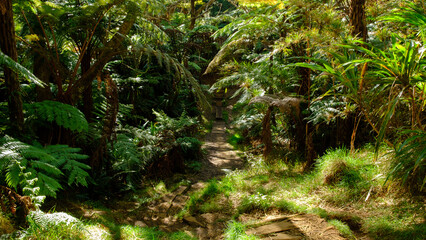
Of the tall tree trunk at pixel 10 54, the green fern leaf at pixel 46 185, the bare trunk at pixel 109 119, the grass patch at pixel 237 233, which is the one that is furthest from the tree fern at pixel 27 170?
the grass patch at pixel 237 233

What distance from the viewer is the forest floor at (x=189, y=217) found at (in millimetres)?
2878

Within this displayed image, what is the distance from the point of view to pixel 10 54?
290 cm

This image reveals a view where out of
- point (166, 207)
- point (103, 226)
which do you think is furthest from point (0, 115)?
point (166, 207)

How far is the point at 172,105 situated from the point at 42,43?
4795 mm

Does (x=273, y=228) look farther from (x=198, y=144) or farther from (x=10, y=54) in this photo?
(x=198, y=144)

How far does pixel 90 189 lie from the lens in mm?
4199

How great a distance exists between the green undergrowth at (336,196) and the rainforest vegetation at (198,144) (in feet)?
0.05

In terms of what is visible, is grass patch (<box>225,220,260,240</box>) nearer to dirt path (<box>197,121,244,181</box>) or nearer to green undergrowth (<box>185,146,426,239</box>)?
green undergrowth (<box>185,146,426,239</box>)

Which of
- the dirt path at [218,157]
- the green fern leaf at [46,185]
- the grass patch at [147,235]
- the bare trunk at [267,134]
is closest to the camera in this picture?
the green fern leaf at [46,185]

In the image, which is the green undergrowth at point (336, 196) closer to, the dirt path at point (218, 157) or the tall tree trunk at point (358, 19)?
the dirt path at point (218, 157)

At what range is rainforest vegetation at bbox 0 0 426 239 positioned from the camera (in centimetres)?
248

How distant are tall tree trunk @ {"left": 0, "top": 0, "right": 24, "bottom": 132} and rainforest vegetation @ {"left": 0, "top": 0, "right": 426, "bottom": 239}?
1 centimetres

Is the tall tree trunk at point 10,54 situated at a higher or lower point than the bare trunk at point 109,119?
higher

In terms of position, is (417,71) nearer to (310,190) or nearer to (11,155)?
(310,190)
